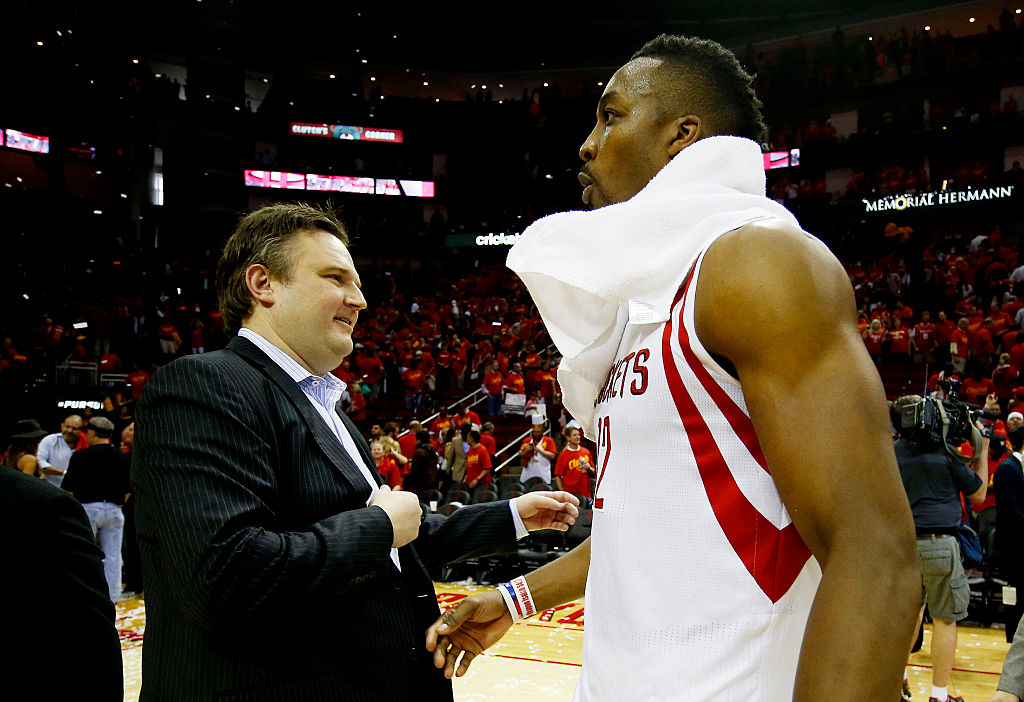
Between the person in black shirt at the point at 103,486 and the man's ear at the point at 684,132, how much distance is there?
7421 mm

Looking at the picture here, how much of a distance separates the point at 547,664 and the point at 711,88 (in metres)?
5.29

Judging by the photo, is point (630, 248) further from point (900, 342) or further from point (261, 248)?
point (900, 342)

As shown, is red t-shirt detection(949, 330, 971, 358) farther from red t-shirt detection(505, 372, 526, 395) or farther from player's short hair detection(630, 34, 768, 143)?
player's short hair detection(630, 34, 768, 143)

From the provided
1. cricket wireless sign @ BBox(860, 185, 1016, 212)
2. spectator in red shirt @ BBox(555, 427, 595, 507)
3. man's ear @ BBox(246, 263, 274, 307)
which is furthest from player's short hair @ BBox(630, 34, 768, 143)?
cricket wireless sign @ BBox(860, 185, 1016, 212)

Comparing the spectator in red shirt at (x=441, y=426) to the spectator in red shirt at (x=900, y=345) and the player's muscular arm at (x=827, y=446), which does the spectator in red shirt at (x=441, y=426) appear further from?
the player's muscular arm at (x=827, y=446)

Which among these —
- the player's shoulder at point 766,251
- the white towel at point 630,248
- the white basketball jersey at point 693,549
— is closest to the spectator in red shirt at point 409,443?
the white towel at point 630,248

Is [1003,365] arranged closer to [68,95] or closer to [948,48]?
[948,48]

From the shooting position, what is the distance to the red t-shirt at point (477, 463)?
438 inches

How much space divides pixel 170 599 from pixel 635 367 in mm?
1165

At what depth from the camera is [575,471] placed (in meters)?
9.81

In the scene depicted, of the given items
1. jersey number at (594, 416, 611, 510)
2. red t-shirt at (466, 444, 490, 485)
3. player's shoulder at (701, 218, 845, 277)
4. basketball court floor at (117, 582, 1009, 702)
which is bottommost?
basketball court floor at (117, 582, 1009, 702)

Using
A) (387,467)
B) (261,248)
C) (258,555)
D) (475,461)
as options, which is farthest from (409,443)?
(258,555)

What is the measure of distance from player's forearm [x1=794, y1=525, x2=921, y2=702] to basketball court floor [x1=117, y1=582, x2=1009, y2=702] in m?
4.32

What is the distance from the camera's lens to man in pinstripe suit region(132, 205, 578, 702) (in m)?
1.52
